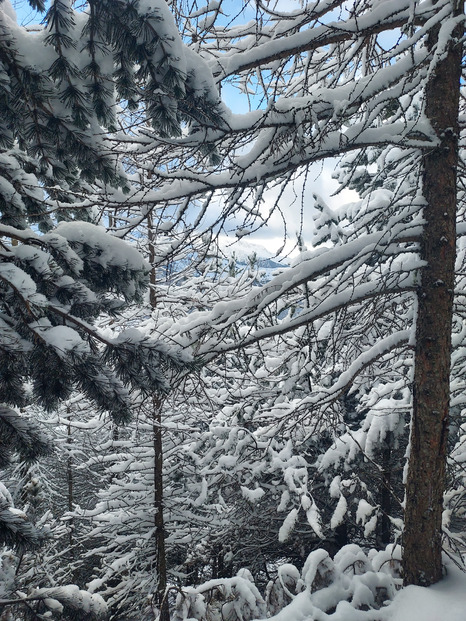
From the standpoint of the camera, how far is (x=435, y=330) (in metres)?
3.29

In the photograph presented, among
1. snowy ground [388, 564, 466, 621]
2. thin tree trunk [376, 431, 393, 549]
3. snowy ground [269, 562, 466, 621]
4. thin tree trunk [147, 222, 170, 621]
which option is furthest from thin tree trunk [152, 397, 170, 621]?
snowy ground [388, 564, 466, 621]

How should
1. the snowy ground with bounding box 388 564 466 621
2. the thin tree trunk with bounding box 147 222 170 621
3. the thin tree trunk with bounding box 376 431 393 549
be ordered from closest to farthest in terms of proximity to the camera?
the snowy ground with bounding box 388 564 466 621
the thin tree trunk with bounding box 147 222 170 621
the thin tree trunk with bounding box 376 431 393 549

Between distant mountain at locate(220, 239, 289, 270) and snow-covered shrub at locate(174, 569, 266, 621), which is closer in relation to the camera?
distant mountain at locate(220, 239, 289, 270)

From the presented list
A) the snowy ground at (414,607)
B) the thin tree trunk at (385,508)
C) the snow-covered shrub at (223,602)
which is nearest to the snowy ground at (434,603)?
the snowy ground at (414,607)

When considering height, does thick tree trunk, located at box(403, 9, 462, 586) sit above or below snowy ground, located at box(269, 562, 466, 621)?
above

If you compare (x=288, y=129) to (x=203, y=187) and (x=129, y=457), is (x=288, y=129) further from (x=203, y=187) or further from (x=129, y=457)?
(x=129, y=457)

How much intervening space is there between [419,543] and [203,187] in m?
3.37

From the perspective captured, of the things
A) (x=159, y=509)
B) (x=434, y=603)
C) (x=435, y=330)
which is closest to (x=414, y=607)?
(x=434, y=603)

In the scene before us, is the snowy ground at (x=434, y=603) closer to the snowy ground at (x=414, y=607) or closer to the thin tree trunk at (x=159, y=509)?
the snowy ground at (x=414, y=607)

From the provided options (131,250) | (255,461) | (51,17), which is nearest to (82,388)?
(131,250)

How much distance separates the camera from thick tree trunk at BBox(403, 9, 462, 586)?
3225 millimetres

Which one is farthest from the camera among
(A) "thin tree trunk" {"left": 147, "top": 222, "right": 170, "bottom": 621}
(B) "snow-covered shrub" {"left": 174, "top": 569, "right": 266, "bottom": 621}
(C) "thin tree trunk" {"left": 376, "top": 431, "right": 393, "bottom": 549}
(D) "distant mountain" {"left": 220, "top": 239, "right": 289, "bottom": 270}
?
(C) "thin tree trunk" {"left": 376, "top": 431, "right": 393, "bottom": 549}

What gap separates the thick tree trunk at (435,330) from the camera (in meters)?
3.22

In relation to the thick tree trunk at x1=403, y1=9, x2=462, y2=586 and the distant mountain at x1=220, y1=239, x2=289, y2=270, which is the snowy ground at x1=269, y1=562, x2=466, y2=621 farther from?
the distant mountain at x1=220, y1=239, x2=289, y2=270
